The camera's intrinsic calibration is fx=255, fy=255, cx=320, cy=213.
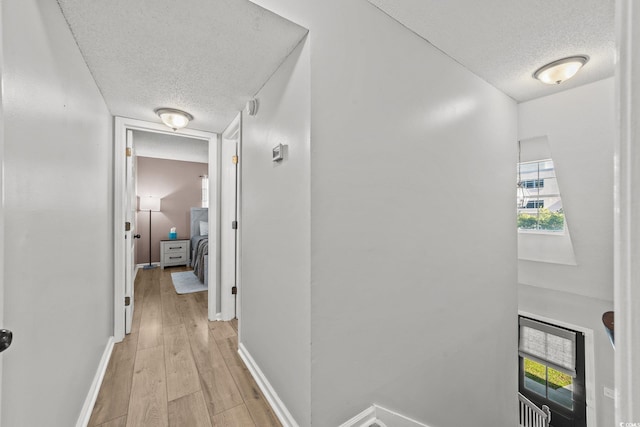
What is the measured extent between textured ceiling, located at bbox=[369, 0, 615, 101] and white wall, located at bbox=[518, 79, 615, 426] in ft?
1.28

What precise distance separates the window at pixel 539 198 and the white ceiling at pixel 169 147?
498 cm

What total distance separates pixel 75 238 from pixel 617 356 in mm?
1959

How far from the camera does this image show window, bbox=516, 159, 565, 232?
344cm

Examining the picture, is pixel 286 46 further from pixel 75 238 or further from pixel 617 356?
pixel 617 356

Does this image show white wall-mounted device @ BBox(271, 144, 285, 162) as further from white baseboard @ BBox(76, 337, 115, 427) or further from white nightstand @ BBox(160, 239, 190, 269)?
white nightstand @ BBox(160, 239, 190, 269)

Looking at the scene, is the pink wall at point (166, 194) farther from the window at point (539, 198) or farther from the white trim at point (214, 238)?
the window at point (539, 198)

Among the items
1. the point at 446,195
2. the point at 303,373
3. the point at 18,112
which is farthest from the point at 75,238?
the point at 446,195

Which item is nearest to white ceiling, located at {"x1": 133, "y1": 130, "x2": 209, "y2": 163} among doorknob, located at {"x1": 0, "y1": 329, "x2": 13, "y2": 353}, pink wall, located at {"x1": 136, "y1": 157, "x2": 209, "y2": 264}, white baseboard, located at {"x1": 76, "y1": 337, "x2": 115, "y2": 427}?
pink wall, located at {"x1": 136, "y1": 157, "x2": 209, "y2": 264}

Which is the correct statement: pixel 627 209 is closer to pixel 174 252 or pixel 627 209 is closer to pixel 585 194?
pixel 585 194

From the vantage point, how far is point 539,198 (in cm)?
362

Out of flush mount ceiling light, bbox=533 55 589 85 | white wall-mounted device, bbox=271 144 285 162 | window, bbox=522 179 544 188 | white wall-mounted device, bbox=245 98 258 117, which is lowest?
white wall-mounted device, bbox=271 144 285 162

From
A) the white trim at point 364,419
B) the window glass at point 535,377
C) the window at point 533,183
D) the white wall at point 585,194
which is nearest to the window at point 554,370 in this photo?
the window glass at point 535,377

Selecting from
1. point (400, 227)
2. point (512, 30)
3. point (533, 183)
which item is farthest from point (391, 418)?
point (533, 183)

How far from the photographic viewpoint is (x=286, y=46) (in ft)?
4.72
